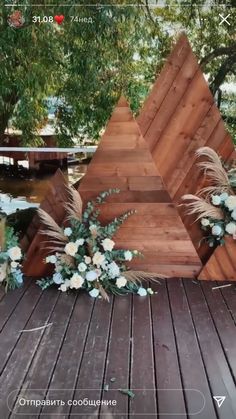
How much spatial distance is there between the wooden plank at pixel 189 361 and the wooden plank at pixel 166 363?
23mm

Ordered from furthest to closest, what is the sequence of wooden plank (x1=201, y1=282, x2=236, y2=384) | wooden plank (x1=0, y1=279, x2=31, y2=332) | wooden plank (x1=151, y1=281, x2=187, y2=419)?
wooden plank (x1=0, y1=279, x2=31, y2=332) < wooden plank (x1=201, y1=282, x2=236, y2=384) < wooden plank (x1=151, y1=281, x2=187, y2=419)

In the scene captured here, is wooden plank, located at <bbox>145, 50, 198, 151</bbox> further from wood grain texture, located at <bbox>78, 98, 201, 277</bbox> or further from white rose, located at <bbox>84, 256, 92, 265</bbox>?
white rose, located at <bbox>84, 256, 92, 265</bbox>

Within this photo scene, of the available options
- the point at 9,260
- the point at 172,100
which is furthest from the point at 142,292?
the point at 172,100

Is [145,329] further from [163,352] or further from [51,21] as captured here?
[51,21]

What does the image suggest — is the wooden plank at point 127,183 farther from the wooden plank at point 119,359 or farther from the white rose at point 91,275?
the wooden plank at point 119,359

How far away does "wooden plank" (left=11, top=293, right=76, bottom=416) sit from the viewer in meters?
1.39

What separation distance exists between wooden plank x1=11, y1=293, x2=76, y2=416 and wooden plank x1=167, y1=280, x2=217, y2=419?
52cm

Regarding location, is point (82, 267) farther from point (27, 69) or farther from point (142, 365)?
point (27, 69)

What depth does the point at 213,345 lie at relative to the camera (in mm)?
1737

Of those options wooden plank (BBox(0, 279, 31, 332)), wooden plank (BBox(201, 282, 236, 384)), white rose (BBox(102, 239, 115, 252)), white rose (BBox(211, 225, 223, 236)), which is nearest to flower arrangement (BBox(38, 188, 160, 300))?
white rose (BBox(102, 239, 115, 252))

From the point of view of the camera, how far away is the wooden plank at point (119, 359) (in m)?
1.36

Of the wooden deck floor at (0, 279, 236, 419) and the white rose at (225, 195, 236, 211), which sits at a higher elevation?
the white rose at (225, 195, 236, 211)

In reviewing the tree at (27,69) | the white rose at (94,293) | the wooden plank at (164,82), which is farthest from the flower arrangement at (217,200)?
the tree at (27,69)

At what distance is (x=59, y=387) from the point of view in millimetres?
1429
